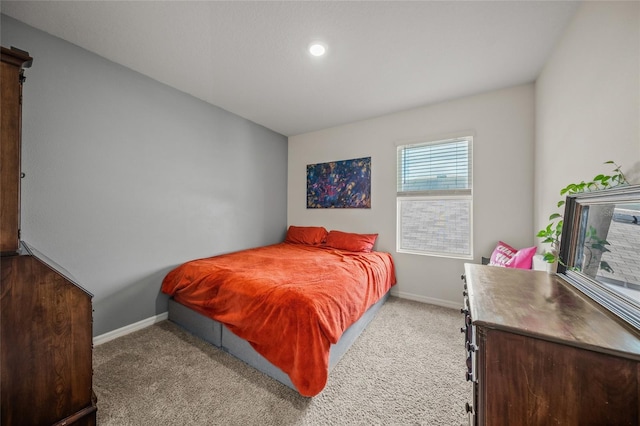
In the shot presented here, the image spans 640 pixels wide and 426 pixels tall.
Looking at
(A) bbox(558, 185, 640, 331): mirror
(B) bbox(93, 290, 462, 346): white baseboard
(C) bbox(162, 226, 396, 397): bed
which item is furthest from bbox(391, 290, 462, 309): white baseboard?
(A) bbox(558, 185, 640, 331): mirror

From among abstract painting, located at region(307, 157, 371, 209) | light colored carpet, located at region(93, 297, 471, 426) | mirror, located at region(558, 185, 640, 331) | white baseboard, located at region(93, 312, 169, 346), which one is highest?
abstract painting, located at region(307, 157, 371, 209)

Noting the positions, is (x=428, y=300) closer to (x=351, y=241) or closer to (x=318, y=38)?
(x=351, y=241)

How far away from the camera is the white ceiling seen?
1545 millimetres

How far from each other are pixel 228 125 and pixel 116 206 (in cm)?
163

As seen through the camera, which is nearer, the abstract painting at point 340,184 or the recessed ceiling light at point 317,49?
the recessed ceiling light at point 317,49

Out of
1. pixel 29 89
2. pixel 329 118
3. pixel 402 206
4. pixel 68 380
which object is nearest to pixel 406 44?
pixel 329 118

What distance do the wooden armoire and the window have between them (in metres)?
3.08

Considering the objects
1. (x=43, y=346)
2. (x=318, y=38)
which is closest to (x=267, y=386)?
(x=43, y=346)

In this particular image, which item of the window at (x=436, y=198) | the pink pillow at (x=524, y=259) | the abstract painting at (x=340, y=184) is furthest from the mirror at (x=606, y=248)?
the abstract painting at (x=340, y=184)

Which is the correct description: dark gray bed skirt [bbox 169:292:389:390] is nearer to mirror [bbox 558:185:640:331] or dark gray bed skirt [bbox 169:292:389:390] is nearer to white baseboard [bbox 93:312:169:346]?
white baseboard [bbox 93:312:169:346]

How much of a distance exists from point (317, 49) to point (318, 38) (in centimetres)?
11

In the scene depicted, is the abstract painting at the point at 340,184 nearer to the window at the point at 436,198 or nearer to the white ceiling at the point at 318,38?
the window at the point at 436,198

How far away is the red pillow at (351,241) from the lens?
10.3 ft

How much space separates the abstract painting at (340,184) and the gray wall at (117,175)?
4.17ft
